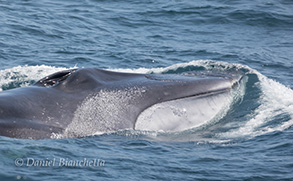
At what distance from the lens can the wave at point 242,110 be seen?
1024 centimetres

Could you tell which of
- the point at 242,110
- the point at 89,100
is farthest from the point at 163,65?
the point at 89,100

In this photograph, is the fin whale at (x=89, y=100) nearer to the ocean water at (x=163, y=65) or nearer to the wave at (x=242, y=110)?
the ocean water at (x=163, y=65)

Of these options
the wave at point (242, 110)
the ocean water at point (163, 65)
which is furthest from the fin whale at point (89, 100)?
the wave at point (242, 110)

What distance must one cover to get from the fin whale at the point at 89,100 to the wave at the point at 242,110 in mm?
511

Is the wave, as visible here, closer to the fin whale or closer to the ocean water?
the ocean water

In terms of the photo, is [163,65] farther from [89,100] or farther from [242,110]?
[89,100]

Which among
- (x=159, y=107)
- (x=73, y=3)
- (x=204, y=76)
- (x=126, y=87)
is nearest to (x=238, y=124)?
(x=204, y=76)

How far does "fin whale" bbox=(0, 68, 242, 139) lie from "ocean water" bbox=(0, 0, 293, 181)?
26 centimetres

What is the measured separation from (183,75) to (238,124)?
5.90 feet

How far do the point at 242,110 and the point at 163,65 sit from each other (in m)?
6.85

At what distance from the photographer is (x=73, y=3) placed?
1129 inches

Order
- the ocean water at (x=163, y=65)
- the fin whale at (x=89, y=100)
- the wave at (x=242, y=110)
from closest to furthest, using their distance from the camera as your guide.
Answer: the ocean water at (x=163, y=65)
the fin whale at (x=89, y=100)
the wave at (x=242, y=110)

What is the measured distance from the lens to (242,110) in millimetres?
12086

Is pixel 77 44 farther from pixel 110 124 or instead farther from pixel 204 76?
pixel 110 124
